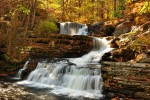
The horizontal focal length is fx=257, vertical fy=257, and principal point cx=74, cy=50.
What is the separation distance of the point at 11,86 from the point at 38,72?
2330 millimetres

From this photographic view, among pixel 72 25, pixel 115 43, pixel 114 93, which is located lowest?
pixel 114 93

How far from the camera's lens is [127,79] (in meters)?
10.5

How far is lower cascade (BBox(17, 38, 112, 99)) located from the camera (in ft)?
39.4

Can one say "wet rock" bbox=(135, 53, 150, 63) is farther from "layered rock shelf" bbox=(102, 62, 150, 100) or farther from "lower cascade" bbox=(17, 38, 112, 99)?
"lower cascade" bbox=(17, 38, 112, 99)

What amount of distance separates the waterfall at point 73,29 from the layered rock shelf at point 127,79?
13952mm

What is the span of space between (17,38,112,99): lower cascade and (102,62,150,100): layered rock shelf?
34.5 inches

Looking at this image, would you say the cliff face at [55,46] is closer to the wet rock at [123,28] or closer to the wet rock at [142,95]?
the wet rock at [123,28]

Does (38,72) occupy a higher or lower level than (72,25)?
lower

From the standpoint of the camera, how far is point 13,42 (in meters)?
16.1

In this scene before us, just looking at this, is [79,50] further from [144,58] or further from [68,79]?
[144,58]

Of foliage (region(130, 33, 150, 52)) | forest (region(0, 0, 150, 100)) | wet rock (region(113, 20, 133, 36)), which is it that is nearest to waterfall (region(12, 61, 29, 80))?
forest (region(0, 0, 150, 100))

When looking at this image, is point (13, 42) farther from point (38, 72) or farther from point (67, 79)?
point (67, 79)

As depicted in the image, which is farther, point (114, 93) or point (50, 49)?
point (50, 49)

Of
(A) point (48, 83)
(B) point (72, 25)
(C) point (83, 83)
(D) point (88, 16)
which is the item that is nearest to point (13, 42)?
(A) point (48, 83)
